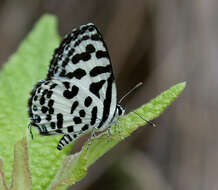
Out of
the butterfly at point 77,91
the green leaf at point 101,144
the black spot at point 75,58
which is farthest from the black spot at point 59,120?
the green leaf at point 101,144

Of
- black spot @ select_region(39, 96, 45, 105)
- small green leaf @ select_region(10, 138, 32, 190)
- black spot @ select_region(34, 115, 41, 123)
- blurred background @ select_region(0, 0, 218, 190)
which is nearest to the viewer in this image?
small green leaf @ select_region(10, 138, 32, 190)

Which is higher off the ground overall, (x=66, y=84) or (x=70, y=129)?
(x=66, y=84)

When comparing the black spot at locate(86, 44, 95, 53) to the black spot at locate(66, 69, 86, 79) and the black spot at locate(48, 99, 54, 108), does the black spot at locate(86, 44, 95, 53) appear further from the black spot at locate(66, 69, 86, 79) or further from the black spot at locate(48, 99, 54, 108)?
the black spot at locate(48, 99, 54, 108)

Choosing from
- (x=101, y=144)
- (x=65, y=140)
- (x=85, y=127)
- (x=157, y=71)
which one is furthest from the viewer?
(x=157, y=71)

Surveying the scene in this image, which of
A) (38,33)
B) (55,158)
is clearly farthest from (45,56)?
(55,158)

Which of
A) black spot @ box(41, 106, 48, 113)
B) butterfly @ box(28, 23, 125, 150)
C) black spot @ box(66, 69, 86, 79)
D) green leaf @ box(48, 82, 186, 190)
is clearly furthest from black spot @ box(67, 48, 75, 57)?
green leaf @ box(48, 82, 186, 190)

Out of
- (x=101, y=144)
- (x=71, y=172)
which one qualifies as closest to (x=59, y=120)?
(x=101, y=144)

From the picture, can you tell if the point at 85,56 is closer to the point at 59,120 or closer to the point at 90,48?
the point at 90,48
